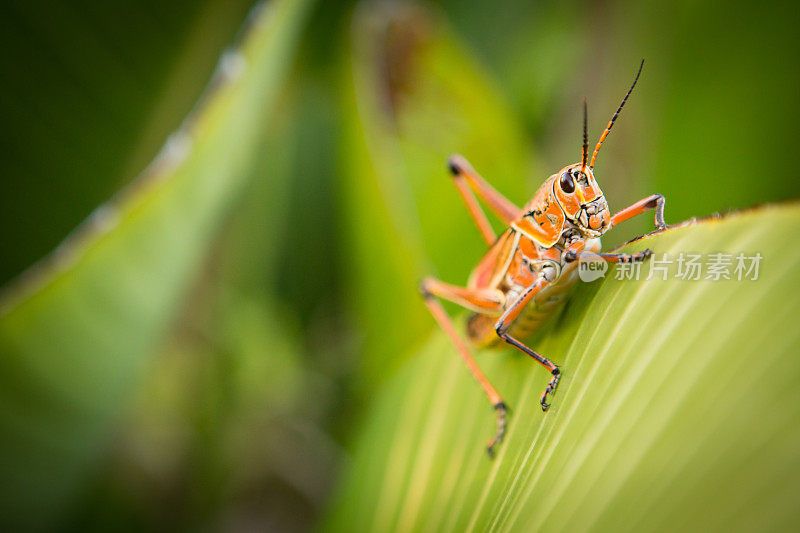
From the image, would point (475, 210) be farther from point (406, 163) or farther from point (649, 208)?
point (649, 208)

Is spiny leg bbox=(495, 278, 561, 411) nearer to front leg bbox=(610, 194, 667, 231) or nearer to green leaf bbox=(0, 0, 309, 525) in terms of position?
front leg bbox=(610, 194, 667, 231)

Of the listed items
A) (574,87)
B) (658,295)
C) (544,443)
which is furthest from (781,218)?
(574,87)

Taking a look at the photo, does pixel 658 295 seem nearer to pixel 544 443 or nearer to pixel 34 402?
pixel 544 443

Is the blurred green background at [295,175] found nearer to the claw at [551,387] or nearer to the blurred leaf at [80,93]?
the blurred leaf at [80,93]

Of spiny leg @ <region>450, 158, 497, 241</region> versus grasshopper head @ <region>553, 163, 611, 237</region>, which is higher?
spiny leg @ <region>450, 158, 497, 241</region>

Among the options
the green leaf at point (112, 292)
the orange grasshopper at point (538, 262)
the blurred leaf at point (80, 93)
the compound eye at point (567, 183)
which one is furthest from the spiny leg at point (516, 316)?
the blurred leaf at point (80, 93)

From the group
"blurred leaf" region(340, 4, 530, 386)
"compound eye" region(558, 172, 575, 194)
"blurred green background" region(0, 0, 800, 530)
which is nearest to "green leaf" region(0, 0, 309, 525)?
"blurred green background" region(0, 0, 800, 530)
